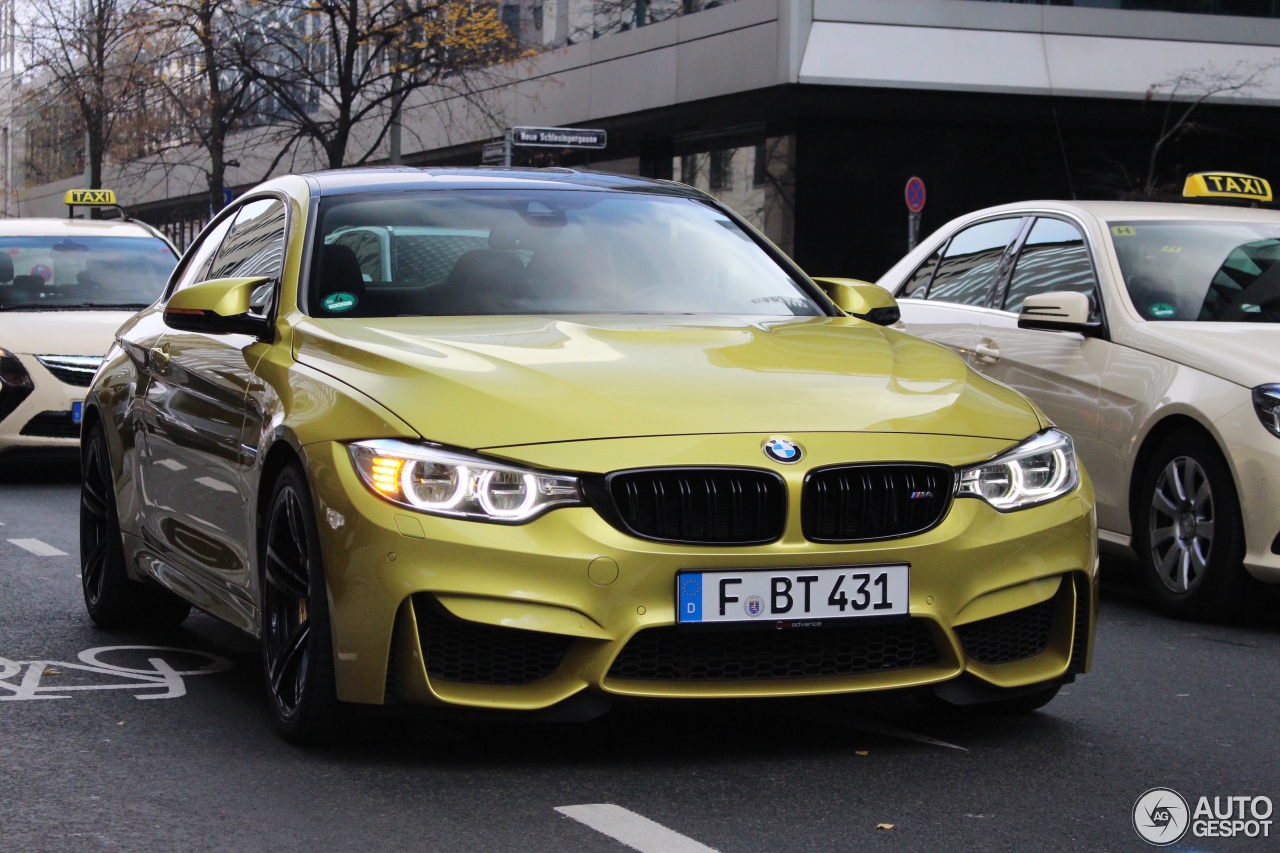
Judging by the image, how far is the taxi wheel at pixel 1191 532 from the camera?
7.41 m

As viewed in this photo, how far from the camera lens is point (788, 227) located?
109 ft

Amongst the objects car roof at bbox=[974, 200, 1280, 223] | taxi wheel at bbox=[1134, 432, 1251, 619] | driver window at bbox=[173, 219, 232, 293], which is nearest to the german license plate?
driver window at bbox=[173, 219, 232, 293]

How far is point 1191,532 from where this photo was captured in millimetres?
7668

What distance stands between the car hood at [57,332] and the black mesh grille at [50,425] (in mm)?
429

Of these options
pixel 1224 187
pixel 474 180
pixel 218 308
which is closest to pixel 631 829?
pixel 218 308

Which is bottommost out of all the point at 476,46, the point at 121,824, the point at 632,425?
the point at 121,824

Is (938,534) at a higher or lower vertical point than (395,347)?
lower

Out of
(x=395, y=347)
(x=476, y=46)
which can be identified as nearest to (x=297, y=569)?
(x=395, y=347)

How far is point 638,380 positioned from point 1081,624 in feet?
4.27

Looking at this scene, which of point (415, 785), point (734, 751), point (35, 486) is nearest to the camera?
point (415, 785)

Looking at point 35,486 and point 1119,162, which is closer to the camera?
point 35,486

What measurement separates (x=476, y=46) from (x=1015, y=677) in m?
24.6

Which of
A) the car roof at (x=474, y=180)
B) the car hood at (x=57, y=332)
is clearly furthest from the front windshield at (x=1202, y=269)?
the car hood at (x=57, y=332)

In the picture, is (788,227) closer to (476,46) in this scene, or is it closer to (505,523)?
(476,46)
